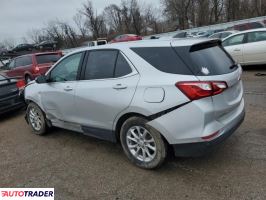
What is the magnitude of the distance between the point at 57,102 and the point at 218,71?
275cm

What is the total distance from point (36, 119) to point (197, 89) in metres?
3.69

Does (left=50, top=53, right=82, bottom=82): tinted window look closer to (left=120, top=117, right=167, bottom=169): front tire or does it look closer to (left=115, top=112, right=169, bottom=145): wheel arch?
(left=115, top=112, right=169, bottom=145): wheel arch

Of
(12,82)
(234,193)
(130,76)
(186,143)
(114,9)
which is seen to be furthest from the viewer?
(114,9)

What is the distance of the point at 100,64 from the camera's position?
431cm

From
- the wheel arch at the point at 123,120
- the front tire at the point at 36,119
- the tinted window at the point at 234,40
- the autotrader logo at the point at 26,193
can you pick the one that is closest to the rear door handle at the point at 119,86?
the wheel arch at the point at 123,120

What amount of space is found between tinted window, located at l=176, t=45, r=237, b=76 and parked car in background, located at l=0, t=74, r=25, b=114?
5084 millimetres

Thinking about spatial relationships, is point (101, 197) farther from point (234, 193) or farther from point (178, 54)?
point (178, 54)

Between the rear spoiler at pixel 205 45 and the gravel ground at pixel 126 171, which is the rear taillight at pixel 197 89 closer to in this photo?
the rear spoiler at pixel 205 45

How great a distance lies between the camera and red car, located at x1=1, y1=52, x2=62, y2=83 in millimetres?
12172

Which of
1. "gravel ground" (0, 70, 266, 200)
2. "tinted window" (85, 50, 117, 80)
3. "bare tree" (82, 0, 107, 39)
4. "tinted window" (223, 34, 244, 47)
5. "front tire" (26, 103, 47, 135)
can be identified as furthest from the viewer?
"bare tree" (82, 0, 107, 39)

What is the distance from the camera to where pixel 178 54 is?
3.49 m

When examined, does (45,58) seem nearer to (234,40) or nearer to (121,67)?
(234,40)

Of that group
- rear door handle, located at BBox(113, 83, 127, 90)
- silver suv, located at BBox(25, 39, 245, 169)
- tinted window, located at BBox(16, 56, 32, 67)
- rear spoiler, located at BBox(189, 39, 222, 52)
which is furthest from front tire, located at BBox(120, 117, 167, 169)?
tinted window, located at BBox(16, 56, 32, 67)

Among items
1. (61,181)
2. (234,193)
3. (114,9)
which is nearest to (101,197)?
(61,181)
